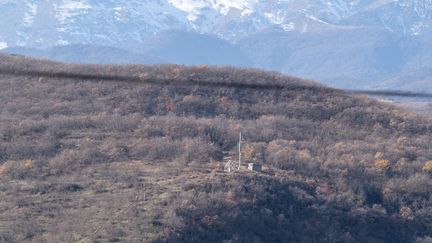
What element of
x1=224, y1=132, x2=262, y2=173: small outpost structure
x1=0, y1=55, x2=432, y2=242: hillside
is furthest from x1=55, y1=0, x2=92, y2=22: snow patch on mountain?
x1=224, y1=132, x2=262, y2=173: small outpost structure

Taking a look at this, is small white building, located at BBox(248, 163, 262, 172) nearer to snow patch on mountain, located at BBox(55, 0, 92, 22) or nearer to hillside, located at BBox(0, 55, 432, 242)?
hillside, located at BBox(0, 55, 432, 242)

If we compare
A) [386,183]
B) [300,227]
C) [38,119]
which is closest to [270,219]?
[300,227]

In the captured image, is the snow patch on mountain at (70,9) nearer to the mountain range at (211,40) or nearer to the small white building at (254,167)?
the mountain range at (211,40)

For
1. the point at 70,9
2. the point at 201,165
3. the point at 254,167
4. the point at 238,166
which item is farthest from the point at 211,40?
the point at 254,167

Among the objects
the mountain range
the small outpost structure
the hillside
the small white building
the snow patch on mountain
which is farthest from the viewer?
the snow patch on mountain

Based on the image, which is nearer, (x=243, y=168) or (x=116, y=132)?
(x=243, y=168)

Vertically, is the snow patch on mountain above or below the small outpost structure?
below

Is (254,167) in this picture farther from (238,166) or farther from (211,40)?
(211,40)

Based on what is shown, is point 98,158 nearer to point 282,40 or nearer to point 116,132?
point 116,132
